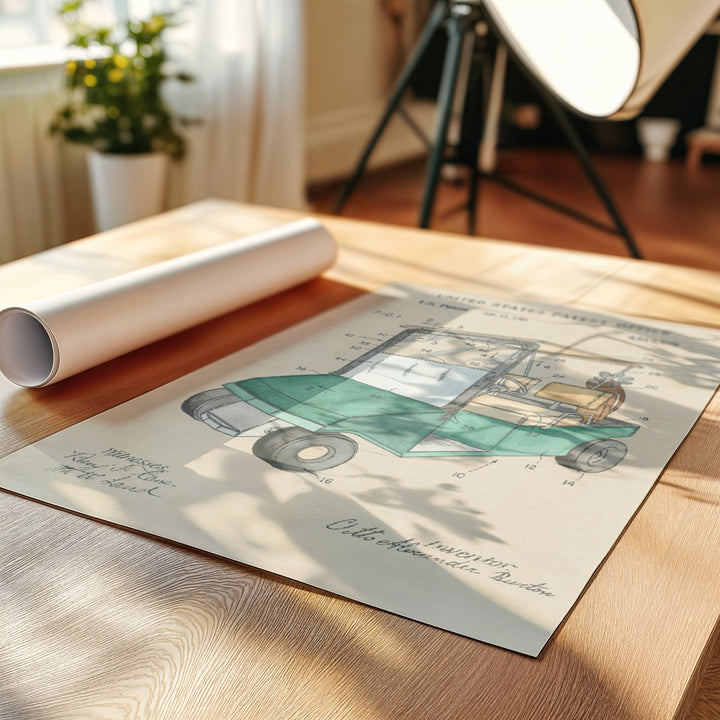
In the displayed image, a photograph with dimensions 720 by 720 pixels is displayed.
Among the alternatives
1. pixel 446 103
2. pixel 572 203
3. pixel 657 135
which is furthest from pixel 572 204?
pixel 446 103

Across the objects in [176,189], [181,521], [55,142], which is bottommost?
[176,189]

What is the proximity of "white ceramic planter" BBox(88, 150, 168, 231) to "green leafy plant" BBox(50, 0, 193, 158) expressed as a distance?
68 millimetres

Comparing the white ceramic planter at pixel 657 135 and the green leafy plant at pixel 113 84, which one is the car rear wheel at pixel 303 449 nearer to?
the green leafy plant at pixel 113 84

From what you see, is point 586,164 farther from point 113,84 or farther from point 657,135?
point 657,135

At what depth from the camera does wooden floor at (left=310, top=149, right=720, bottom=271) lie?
3.08 meters

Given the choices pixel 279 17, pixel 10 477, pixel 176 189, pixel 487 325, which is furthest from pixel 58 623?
pixel 279 17

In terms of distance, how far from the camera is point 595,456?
26.3 inches

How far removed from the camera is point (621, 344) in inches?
35.3

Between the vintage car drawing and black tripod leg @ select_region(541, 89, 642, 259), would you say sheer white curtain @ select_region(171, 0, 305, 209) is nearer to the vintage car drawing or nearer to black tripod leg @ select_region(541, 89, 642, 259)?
black tripod leg @ select_region(541, 89, 642, 259)

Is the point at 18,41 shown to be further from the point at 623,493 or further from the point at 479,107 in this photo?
the point at 623,493

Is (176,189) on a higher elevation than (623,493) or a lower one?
lower

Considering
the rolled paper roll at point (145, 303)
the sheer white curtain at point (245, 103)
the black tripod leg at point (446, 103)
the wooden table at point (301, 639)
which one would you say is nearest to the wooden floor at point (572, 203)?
the sheer white curtain at point (245, 103)

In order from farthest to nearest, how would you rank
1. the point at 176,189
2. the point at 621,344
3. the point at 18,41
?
the point at 176,189 < the point at 18,41 < the point at 621,344

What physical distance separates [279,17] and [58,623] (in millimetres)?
2745
